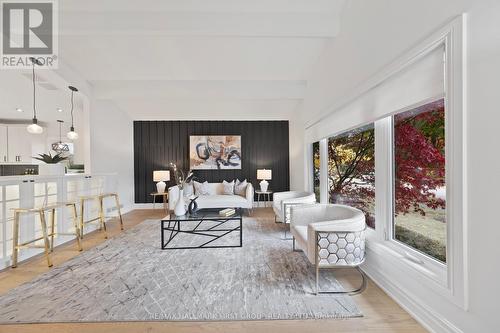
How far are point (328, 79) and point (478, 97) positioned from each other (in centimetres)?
254

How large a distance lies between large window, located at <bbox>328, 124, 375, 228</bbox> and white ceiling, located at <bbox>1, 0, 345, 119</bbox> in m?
1.54

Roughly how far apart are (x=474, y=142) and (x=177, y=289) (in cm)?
273

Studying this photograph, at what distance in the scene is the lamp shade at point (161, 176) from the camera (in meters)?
6.46

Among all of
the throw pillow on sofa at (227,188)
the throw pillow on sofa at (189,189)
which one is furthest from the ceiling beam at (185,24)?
the throw pillow on sofa at (227,188)

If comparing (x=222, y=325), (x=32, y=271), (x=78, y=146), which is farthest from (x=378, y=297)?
(x=78, y=146)

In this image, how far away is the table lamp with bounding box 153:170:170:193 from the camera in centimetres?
646

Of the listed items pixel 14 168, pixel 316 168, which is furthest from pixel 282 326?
pixel 14 168

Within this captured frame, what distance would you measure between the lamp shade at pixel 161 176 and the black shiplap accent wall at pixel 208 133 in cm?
48

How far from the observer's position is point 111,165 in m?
6.00

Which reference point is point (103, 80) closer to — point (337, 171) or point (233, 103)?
point (233, 103)

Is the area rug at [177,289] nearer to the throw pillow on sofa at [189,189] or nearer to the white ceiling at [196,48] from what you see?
the throw pillow on sofa at [189,189]

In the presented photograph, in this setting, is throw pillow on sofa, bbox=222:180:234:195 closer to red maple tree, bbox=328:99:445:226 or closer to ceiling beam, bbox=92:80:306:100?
ceiling beam, bbox=92:80:306:100

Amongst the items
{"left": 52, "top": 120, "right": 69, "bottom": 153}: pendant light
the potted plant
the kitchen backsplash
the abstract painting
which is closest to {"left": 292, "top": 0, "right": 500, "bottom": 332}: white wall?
the potted plant

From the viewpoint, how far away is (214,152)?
6.92 m
